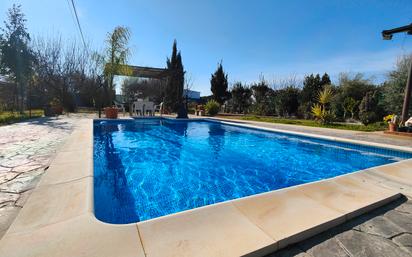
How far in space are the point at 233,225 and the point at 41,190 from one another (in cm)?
207

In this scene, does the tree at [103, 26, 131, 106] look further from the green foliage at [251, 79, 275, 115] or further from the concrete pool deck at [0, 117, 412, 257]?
the green foliage at [251, 79, 275, 115]

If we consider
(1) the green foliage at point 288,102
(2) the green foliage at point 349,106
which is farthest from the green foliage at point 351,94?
(1) the green foliage at point 288,102

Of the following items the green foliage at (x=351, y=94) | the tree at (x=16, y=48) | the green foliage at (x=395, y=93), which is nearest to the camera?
the green foliage at (x=395, y=93)

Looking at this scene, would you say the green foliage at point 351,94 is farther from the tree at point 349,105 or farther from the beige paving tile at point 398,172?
the beige paving tile at point 398,172

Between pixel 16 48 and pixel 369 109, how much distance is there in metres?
20.7

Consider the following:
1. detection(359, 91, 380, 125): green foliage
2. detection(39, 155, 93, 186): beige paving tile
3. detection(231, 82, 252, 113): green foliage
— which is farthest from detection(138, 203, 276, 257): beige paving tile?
detection(231, 82, 252, 113): green foliage

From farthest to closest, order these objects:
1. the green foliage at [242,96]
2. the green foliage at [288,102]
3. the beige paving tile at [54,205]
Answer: the green foliage at [242,96]
the green foliage at [288,102]
the beige paving tile at [54,205]

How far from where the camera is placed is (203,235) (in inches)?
65.6

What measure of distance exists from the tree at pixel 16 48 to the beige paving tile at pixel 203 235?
49.8ft

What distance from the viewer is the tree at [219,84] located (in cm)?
2308

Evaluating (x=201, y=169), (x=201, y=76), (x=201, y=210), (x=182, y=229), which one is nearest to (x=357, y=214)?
(x=201, y=210)

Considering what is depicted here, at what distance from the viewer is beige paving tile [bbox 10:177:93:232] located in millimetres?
1747

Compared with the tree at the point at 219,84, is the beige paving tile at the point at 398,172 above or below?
below

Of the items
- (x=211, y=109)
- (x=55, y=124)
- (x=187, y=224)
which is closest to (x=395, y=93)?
(x=211, y=109)
